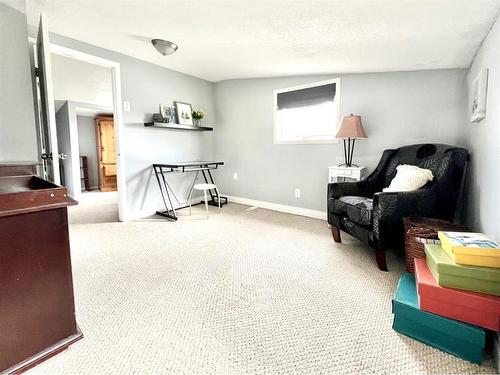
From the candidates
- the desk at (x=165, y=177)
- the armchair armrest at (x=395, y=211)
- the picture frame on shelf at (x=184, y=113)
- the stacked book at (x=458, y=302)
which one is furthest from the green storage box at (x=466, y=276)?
the picture frame on shelf at (x=184, y=113)

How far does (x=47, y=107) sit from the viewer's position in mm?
1854

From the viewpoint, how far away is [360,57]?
8.47 feet

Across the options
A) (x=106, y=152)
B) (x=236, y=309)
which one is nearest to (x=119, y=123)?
(x=236, y=309)

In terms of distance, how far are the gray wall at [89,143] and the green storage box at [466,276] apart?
7155mm

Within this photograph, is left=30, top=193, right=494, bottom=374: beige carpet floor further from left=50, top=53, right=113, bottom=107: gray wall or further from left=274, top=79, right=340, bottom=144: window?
left=50, top=53, right=113, bottom=107: gray wall

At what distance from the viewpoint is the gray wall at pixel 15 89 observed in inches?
77.0

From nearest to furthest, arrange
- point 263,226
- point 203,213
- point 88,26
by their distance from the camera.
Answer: point 88,26 < point 263,226 < point 203,213

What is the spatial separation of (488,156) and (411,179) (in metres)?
0.55

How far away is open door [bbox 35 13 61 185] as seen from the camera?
5.89 ft

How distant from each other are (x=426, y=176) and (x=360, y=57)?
4.24 feet

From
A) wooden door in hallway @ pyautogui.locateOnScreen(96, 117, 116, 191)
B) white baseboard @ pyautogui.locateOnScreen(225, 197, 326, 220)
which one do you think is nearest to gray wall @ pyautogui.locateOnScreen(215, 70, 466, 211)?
white baseboard @ pyautogui.locateOnScreen(225, 197, 326, 220)

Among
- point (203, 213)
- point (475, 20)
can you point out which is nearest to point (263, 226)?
point (203, 213)

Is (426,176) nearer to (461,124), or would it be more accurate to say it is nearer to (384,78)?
(461,124)

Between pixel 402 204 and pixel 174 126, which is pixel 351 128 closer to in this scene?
pixel 402 204
